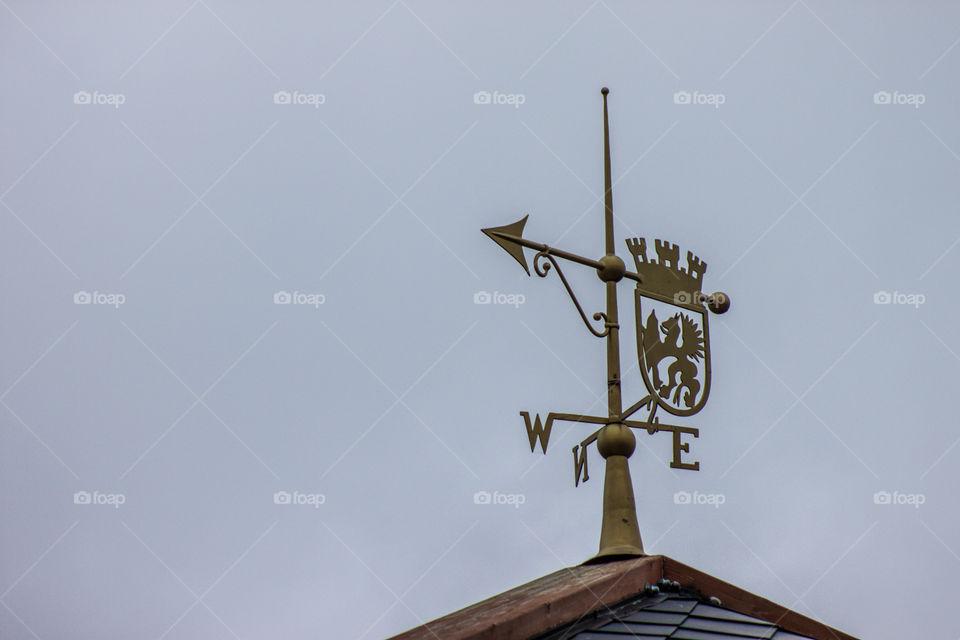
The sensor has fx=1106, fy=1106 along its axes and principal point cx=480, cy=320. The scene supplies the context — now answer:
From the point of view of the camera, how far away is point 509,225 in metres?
6.49

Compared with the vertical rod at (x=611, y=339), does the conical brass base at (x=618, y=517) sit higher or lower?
lower

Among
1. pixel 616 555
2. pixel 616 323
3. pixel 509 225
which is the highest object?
pixel 509 225

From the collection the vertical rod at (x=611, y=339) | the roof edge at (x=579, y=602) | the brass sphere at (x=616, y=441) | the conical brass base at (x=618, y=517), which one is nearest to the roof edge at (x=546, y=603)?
the roof edge at (x=579, y=602)

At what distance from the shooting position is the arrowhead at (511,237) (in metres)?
6.43

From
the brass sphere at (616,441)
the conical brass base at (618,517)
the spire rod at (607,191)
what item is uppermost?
the spire rod at (607,191)

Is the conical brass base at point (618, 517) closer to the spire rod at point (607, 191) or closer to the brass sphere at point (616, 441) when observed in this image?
the brass sphere at point (616, 441)

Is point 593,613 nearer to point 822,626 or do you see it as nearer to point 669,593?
point 669,593

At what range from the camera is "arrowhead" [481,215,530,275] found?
21.1 ft

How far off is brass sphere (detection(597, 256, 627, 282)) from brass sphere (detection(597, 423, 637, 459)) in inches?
33.4

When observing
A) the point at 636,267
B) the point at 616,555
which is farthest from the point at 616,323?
the point at 616,555

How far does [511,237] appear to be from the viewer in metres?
6.39

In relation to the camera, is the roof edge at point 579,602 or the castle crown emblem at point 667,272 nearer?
the roof edge at point 579,602

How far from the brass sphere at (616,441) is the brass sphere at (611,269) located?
85cm

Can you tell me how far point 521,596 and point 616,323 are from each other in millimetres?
1916
